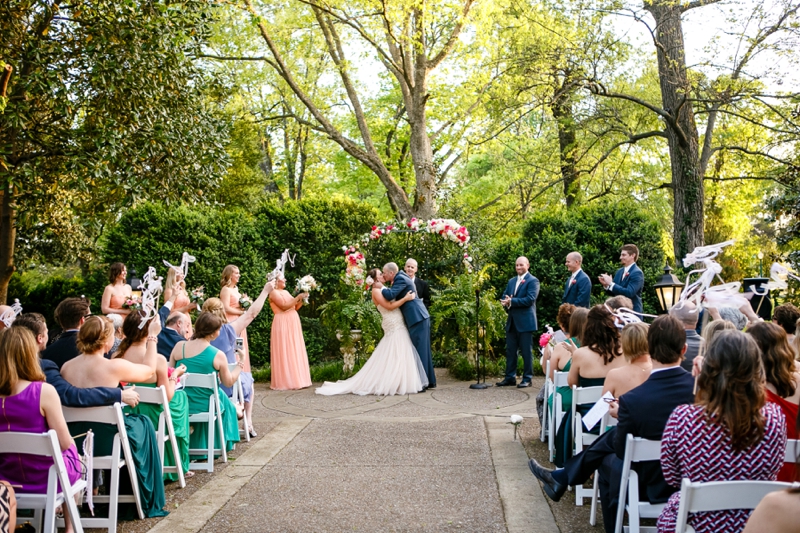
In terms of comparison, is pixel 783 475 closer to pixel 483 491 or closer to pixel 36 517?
pixel 483 491

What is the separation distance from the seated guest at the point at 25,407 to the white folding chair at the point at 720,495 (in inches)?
133

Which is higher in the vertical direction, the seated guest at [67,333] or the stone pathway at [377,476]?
the seated guest at [67,333]

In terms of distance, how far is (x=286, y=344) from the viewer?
10.9 meters

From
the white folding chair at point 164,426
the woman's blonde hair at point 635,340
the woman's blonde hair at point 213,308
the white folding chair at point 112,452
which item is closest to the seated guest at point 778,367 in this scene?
the woman's blonde hair at point 635,340

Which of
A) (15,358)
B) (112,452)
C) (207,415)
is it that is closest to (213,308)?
(207,415)

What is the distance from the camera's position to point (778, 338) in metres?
3.69

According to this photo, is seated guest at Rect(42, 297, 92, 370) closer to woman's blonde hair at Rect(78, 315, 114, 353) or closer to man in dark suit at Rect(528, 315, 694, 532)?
woman's blonde hair at Rect(78, 315, 114, 353)

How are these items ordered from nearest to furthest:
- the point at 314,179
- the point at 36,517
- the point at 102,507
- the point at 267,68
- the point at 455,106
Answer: the point at 36,517
the point at 102,507
the point at 455,106
the point at 267,68
the point at 314,179

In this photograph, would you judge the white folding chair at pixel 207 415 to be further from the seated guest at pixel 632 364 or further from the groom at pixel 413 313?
the groom at pixel 413 313

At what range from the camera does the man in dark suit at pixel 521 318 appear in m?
10.4

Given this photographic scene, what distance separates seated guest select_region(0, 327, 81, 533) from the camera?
158 inches

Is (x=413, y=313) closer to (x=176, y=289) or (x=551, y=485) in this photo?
(x=176, y=289)

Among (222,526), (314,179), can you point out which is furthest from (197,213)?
(314,179)

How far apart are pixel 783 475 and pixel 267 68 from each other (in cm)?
2127
